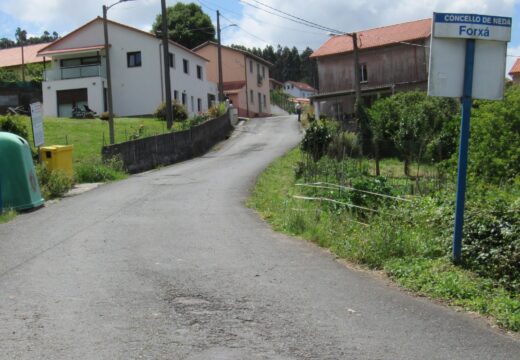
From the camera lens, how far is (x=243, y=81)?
6175 centimetres

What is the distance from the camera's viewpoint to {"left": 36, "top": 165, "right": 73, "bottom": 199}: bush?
16.3 m

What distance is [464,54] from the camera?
7.36m

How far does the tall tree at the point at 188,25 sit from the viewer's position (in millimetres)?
71438

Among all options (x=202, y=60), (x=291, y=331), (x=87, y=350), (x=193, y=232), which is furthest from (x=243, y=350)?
(x=202, y=60)

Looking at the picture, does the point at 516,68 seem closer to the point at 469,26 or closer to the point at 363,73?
the point at 363,73

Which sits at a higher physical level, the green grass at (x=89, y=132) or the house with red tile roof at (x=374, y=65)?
the house with red tile roof at (x=374, y=65)

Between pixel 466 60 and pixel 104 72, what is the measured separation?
4113 cm

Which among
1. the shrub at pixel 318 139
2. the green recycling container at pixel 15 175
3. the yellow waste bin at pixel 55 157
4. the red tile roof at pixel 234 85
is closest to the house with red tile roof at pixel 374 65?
the red tile roof at pixel 234 85

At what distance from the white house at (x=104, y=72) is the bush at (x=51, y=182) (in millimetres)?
28849

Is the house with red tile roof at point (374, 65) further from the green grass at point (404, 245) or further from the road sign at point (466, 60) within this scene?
the road sign at point (466, 60)

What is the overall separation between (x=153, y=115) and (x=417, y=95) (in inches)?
772

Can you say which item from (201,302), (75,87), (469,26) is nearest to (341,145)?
(469,26)

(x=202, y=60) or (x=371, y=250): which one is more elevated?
(x=202, y=60)

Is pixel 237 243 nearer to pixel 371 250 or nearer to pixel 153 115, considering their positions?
pixel 371 250
